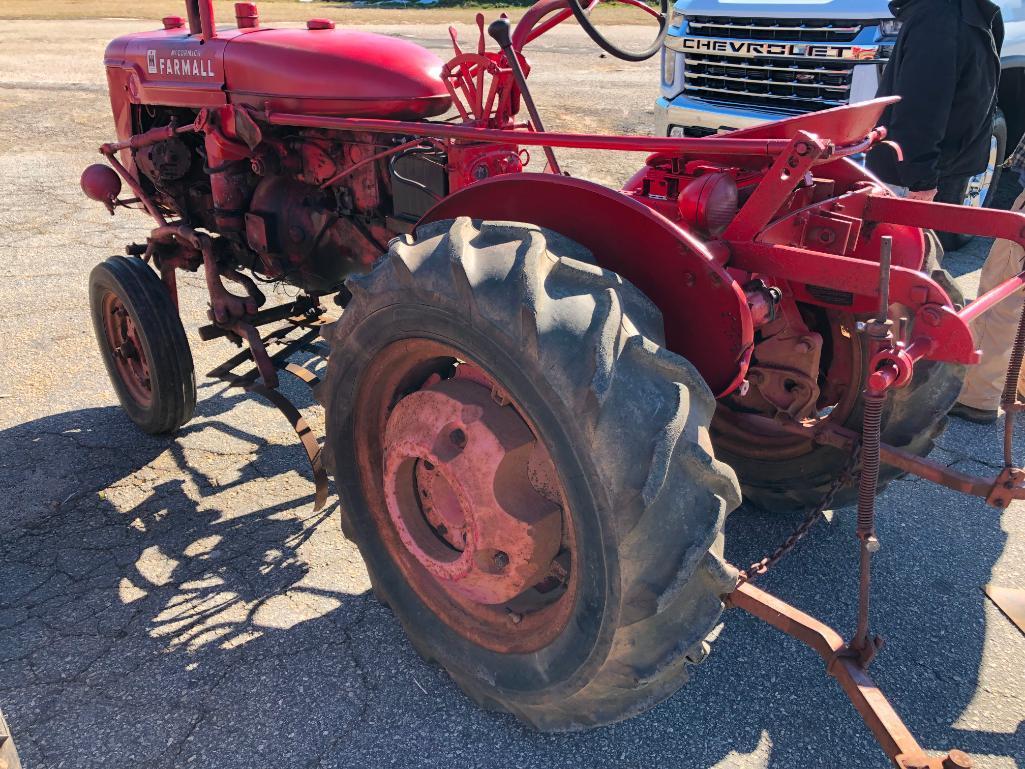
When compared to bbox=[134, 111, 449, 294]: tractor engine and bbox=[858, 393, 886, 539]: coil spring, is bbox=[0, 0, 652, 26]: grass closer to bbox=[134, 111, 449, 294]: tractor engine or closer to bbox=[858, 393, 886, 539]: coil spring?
bbox=[134, 111, 449, 294]: tractor engine

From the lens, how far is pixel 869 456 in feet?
5.49

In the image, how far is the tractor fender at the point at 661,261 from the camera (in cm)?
183

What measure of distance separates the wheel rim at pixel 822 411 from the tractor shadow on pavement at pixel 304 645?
359mm

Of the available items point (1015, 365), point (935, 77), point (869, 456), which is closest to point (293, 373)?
point (869, 456)

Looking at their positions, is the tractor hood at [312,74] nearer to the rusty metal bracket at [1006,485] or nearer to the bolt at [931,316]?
the bolt at [931,316]

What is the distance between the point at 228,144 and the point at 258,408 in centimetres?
129

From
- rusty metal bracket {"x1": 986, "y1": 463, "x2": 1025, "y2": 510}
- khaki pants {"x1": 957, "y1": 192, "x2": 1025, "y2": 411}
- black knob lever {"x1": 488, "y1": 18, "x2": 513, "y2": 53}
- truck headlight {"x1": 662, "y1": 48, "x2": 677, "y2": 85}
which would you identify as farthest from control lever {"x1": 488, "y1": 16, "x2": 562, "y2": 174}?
truck headlight {"x1": 662, "y1": 48, "x2": 677, "y2": 85}

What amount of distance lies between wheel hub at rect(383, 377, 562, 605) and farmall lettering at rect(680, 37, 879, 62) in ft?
13.4

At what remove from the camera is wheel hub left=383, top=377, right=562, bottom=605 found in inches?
78.7

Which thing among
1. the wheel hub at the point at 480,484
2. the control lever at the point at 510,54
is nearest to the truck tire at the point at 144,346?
the wheel hub at the point at 480,484

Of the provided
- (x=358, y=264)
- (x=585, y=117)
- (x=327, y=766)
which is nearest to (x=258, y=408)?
(x=358, y=264)

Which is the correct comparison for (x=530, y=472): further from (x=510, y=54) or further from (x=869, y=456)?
(x=510, y=54)

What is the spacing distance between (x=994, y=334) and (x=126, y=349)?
12.8 feet

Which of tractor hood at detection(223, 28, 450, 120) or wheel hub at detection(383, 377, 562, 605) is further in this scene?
tractor hood at detection(223, 28, 450, 120)
